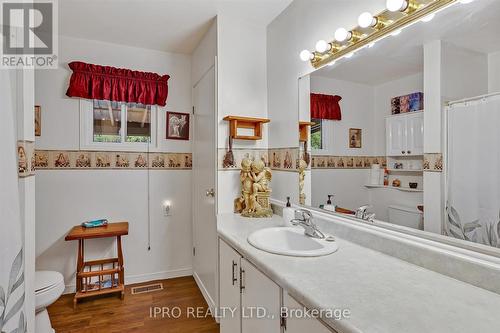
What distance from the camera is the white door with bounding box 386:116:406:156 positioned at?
125 cm

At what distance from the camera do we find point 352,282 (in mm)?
946

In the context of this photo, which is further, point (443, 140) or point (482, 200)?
point (443, 140)

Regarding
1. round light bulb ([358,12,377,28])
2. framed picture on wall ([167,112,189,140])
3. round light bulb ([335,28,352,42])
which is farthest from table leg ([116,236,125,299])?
round light bulb ([358,12,377,28])

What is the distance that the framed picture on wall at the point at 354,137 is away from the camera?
4.93 feet

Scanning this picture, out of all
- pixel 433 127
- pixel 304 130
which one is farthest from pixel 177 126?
pixel 433 127

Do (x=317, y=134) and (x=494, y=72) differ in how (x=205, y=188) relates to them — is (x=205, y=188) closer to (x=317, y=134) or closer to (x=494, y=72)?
(x=317, y=134)

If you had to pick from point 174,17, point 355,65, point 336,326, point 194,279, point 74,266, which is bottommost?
point 194,279

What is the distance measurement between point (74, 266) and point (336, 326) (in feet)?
9.02

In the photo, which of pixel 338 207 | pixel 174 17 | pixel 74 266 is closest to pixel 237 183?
pixel 338 207

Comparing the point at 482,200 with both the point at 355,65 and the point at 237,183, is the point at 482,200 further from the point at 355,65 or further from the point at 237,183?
the point at 237,183

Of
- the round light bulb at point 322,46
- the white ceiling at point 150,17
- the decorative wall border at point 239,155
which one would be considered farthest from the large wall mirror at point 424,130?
the white ceiling at point 150,17

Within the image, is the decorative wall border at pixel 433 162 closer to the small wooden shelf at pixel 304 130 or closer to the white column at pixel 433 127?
the white column at pixel 433 127

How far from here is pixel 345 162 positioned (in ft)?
5.24

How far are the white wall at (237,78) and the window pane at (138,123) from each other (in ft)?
3.72
